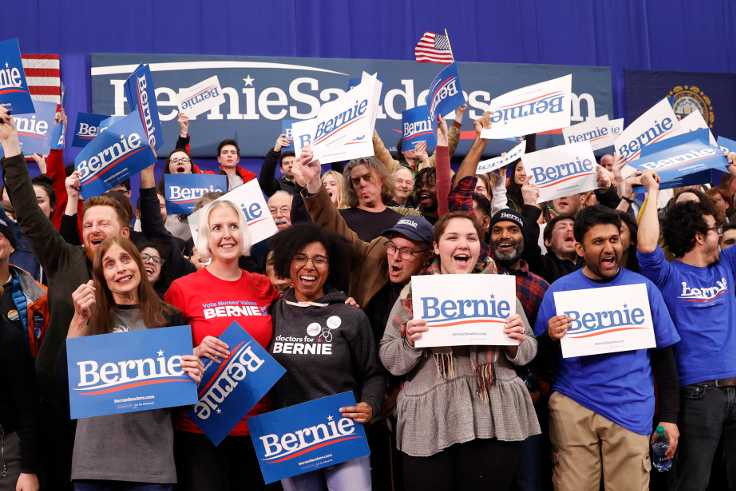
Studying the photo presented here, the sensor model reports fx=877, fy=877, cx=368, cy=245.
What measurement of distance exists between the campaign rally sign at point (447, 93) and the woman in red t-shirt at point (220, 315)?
2568 millimetres

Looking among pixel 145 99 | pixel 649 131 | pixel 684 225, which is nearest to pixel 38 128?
pixel 145 99

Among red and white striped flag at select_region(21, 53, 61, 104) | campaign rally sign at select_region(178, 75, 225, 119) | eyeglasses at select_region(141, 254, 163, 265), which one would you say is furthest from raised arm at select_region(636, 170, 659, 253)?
red and white striped flag at select_region(21, 53, 61, 104)

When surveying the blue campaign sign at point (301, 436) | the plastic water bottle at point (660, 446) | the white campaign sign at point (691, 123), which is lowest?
the plastic water bottle at point (660, 446)

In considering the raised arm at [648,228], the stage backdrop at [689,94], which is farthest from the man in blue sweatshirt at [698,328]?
the stage backdrop at [689,94]

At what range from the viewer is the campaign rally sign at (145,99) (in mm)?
5480

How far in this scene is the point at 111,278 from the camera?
11.1 feet

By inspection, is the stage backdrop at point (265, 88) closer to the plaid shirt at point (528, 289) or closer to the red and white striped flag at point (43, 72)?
the red and white striped flag at point (43, 72)

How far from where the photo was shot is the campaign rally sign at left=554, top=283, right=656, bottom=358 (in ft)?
12.5

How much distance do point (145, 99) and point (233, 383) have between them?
2693mm

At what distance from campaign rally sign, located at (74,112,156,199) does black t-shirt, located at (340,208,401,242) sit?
1097mm

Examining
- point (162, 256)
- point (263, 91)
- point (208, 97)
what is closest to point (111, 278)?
point (162, 256)

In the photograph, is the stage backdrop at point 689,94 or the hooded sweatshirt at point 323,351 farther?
the stage backdrop at point 689,94

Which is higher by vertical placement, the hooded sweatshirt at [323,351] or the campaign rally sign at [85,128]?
the campaign rally sign at [85,128]

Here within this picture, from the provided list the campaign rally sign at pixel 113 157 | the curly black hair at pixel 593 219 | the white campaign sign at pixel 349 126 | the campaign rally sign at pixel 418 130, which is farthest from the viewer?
the campaign rally sign at pixel 418 130
